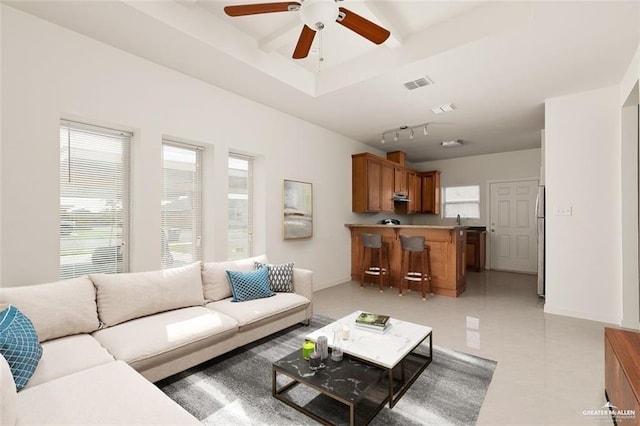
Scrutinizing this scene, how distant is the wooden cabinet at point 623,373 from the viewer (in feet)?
4.69

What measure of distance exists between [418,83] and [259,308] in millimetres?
3027

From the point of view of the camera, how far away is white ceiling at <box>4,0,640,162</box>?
2.45 meters

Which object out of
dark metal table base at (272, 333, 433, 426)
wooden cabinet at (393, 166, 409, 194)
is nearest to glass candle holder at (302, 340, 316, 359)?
dark metal table base at (272, 333, 433, 426)

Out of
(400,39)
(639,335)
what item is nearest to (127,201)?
(400,39)

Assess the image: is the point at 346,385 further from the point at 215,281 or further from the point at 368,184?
the point at 368,184

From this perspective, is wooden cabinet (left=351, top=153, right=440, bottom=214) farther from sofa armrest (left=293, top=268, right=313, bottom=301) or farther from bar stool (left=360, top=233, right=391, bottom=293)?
sofa armrest (left=293, top=268, right=313, bottom=301)

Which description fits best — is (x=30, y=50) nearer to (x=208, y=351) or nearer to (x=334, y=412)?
(x=208, y=351)

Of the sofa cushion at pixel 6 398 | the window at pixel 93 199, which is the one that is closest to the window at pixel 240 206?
the window at pixel 93 199

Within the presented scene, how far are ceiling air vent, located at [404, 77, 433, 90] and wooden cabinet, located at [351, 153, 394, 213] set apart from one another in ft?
7.55

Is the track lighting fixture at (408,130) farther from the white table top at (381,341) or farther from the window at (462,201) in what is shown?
the white table top at (381,341)

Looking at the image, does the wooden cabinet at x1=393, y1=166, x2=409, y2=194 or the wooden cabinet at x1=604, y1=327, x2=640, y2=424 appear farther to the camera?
the wooden cabinet at x1=393, y1=166, x2=409, y2=194

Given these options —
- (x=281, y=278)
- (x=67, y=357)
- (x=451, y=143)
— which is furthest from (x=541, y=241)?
(x=67, y=357)

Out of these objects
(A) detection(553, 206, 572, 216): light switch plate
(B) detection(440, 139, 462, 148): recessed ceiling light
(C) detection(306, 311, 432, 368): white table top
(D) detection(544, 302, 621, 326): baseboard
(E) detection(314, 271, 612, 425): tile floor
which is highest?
(B) detection(440, 139, 462, 148): recessed ceiling light

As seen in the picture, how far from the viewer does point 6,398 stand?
113 centimetres
